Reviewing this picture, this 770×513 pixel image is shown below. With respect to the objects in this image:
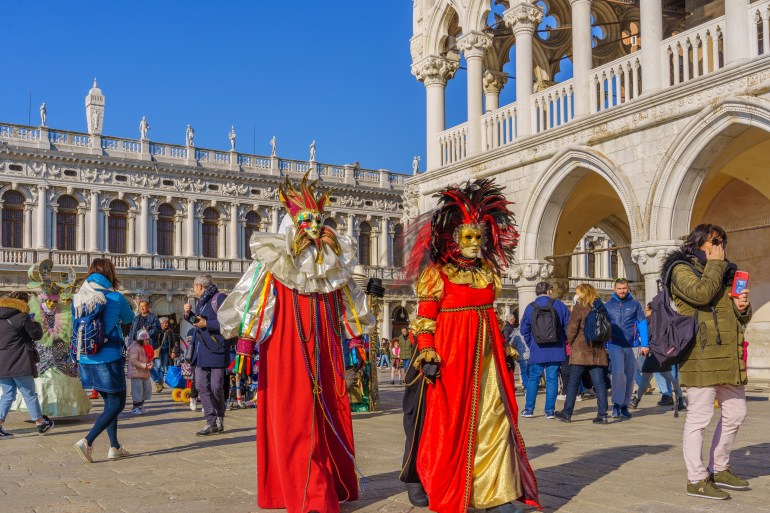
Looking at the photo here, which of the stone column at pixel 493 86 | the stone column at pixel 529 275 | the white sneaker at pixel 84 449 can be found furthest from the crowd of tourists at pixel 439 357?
the stone column at pixel 493 86

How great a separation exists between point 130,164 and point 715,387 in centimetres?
3405

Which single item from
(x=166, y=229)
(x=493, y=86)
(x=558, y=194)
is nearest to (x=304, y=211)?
(x=558, y=194)

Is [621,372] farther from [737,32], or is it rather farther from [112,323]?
[112,323]

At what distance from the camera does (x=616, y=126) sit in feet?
39.7

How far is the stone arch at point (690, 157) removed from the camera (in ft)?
34.0

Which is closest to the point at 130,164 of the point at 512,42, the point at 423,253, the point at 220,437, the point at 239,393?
the point at 512,42

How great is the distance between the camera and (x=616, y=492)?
16.4ft

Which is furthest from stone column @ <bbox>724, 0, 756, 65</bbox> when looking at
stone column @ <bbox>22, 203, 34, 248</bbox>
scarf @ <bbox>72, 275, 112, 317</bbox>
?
stone column @ <bbox>22, 203, 34, 248</bbox>

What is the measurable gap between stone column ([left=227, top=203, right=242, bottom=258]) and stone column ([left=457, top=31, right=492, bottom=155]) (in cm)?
2539

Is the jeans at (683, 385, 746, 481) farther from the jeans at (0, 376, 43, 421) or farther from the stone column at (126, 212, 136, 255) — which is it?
the stone column at (126, 212, 136, 255)

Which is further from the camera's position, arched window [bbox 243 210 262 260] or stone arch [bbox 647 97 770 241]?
arched window [bbox 243 210 262 260]

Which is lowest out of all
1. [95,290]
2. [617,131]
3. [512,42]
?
[95,290]

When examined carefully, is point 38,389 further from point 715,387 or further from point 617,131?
→ point 617,131

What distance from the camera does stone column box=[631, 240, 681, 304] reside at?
37.6ft
